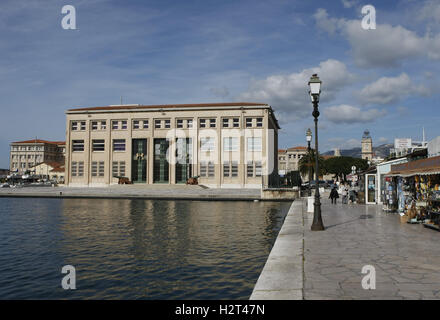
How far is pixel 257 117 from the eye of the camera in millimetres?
59594

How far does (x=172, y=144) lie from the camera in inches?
2461

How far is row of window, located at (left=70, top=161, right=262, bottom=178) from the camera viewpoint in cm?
5919

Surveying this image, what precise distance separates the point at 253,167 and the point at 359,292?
5377 centimetres

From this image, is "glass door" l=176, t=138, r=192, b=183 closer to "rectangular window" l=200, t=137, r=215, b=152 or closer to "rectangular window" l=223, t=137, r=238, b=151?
"rectangular window" l=200, t=137, r=215, b=152

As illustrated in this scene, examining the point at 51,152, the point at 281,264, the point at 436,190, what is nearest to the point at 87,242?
the point at 281,264

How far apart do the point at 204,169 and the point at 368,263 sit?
177 feet

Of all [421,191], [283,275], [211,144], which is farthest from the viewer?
[211,144]

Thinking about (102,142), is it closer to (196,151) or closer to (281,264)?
(196,151)

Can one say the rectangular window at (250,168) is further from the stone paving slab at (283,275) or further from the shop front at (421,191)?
the stone paving slab at (283,275)

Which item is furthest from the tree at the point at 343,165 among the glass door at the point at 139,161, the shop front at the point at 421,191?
the shop front at the point at 421,191

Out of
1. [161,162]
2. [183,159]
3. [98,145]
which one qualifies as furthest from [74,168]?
[183,159]

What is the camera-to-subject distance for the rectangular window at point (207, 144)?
6109cm

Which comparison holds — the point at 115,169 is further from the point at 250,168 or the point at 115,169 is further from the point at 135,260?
the point at 135,260

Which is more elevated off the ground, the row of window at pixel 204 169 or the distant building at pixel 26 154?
the distant building at pixel 26 154
